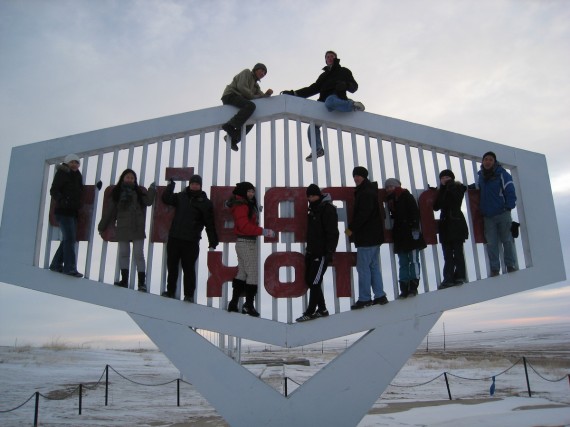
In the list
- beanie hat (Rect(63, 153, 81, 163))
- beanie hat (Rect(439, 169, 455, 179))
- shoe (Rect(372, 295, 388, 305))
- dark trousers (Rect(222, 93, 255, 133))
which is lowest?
shoe (Rect(372, 295, 388, 305))

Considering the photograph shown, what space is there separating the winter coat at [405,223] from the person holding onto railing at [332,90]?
1381mm

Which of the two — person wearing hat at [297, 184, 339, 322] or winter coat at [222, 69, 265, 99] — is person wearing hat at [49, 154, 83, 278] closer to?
winter coat at [222, 69, 265, 99]

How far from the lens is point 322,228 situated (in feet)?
18.9

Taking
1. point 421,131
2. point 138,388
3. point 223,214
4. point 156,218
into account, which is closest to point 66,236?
point 156,218

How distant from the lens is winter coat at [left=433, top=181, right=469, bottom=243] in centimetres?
594

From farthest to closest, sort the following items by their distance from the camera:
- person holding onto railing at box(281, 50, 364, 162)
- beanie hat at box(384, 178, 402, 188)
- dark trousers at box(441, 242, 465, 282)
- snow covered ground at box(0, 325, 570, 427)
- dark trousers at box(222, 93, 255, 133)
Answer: snow covered ground at box(0, 325, 570, 427)
person holding onto railing at box(281, 50, 364, 162)
dark trousers at box(222, 93, 255, 133)
beanie hat at box(384, 178, 402, 188)
dark trousers at box(441, 242, 465, 282)

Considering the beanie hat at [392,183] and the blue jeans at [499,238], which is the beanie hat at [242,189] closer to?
the beanie hat at [392,183]

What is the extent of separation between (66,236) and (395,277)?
14.5 feet

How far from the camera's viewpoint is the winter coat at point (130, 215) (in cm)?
581

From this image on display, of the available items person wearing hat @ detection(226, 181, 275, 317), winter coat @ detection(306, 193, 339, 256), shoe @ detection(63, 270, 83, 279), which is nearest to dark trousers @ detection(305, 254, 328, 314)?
winter coat @ detection(306, 193, 339, 256)

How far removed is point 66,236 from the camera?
579 cm

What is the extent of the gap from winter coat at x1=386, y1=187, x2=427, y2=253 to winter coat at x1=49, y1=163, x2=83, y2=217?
428 centimetres

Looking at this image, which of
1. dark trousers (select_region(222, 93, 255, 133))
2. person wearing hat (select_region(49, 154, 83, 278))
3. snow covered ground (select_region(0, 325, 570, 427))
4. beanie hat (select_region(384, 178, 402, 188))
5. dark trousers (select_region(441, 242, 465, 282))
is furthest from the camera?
snow covered ground (select_region(0, 325, 570, 427))

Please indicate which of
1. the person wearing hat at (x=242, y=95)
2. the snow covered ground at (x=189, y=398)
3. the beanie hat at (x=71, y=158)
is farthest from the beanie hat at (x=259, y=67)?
the snow covered ground at (x=189, y=398)
